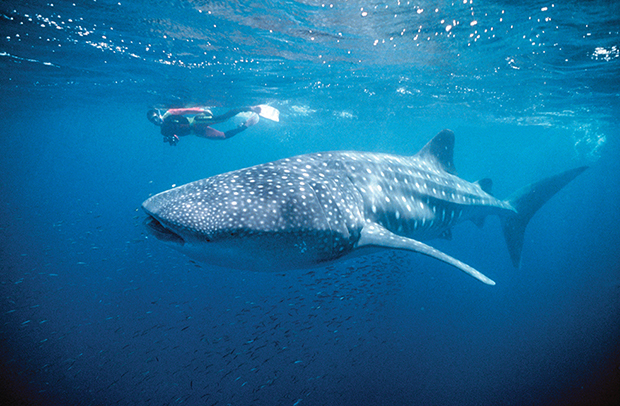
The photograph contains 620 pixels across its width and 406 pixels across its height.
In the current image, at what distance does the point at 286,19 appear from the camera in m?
10.1

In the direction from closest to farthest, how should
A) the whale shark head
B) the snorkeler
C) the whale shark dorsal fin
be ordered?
1. the whale shark head
2. the whale shark dorsal fin
3. the snorkeler

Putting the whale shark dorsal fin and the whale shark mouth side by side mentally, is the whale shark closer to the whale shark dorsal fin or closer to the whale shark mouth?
the whale shark mouth

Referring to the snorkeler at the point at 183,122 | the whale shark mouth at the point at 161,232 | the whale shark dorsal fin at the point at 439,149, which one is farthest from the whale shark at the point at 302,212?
the snorkeler at the point at 183,122

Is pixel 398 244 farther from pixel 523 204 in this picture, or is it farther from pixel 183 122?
pixel 183 122

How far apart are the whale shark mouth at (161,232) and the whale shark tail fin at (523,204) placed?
355 inches

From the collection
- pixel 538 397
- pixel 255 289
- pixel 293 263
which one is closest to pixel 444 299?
pixel 538 397

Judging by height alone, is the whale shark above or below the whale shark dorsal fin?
below

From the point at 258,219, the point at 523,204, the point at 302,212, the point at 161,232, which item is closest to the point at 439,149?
the point at 523,204

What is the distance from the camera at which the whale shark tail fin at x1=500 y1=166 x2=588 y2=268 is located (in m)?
7.63

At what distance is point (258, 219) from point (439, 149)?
6.04 metres

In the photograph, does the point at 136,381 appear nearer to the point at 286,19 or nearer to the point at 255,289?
the point at 255,289

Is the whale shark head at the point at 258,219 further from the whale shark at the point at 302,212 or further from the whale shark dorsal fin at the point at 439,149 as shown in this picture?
the whale shark dorsal fin at the point at 439,149

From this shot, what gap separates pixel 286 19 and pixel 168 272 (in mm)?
13960

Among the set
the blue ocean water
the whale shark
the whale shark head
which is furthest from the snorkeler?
the whale shark head
